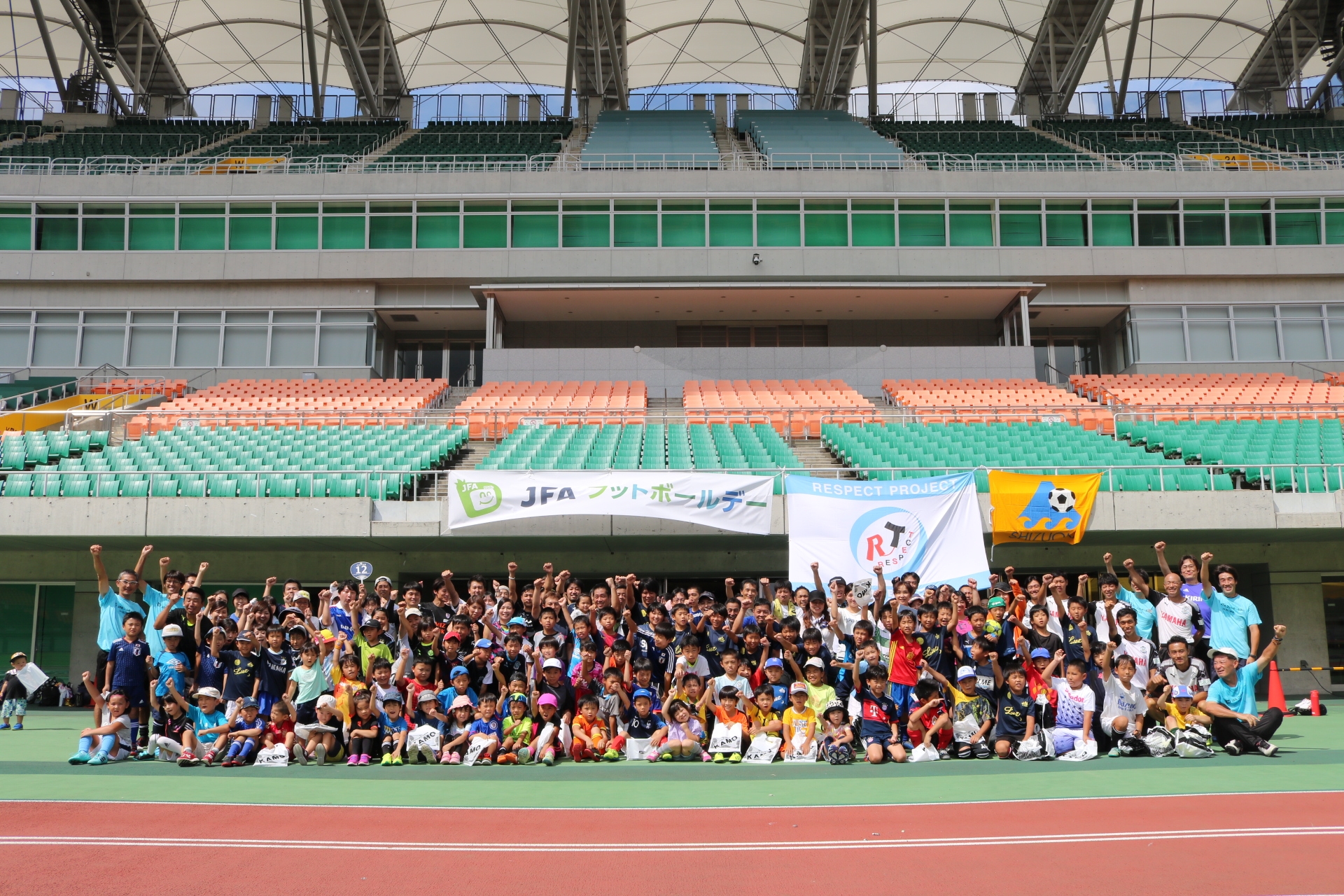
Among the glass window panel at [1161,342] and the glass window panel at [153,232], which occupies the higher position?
the glass window panel at [153,232]

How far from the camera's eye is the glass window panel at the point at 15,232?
33.6 m

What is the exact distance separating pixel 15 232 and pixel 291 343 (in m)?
9.89

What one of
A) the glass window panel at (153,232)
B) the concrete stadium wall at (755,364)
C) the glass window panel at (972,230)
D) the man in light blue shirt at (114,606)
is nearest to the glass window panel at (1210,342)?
the concrete stadium wall at (755,364)

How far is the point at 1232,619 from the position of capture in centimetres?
1112

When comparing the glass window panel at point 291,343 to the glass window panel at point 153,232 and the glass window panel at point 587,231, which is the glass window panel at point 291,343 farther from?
the glass window panel at point 587,231

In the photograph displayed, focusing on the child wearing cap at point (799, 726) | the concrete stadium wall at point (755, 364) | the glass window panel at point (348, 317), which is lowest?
the child wearing cap at point (799, 726)

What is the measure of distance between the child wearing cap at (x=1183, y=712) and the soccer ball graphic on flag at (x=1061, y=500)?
6266 millimetres

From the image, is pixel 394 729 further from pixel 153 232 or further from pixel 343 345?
pixel 153 232

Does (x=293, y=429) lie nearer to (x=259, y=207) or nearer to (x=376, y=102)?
(x=259, y=207)

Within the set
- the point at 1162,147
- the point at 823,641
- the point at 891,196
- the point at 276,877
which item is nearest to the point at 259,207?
the point at 891,196

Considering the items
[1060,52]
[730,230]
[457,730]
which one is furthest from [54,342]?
[1060,52]

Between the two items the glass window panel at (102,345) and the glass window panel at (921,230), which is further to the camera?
the glass window panel at (921,230)

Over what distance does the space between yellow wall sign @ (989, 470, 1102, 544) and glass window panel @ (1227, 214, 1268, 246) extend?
2142 cm

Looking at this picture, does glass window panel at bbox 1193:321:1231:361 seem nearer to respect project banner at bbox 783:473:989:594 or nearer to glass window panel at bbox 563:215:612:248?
glass window panel at bbox 563:215:612:248
